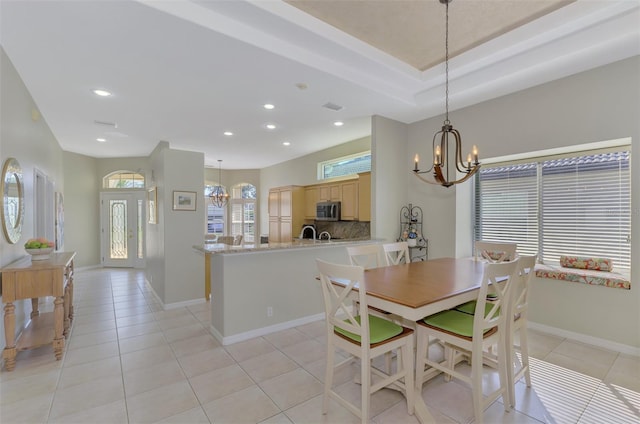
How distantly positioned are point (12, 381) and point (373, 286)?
3165 mm

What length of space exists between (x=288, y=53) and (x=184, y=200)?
122 inches

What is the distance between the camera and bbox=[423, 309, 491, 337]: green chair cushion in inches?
81.8

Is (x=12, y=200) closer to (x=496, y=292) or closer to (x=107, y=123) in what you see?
(x=107, y=123)

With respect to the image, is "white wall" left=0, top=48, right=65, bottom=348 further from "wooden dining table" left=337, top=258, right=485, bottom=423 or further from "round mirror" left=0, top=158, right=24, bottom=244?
"wooden dining table" left=337, top=258, right=485, bottom=423

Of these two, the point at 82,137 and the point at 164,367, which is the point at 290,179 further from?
the point at 164,367

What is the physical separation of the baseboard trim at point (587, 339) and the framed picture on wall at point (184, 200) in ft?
16.8

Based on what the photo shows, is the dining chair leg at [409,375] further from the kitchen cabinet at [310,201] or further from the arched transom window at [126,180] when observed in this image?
the arched transom window at [126,180]

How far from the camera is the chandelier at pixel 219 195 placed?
925cm

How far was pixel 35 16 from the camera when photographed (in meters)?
2.26

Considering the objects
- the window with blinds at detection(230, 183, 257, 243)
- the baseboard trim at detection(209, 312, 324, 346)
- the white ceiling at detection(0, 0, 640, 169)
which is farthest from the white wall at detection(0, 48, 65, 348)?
the window with blinds at detection(230, 183, 257, 243)

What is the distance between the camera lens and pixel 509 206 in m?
4.22

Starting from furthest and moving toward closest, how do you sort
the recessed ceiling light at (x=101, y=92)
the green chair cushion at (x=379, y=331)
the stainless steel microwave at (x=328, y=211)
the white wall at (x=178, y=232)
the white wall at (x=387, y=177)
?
the stainless steel microwave at (x=328, y=211) → the white wall at (x=178, y=232) → the white wall at (x=387, y=177) → the recessed ceiling light at (x=101, y=92) → the green chair cushion at (x=379, y=331)

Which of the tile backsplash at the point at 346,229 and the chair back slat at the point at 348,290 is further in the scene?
the tile backsplash at the point at 346,229

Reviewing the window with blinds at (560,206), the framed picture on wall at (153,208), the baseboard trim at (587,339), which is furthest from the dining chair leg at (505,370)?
the framed picture on wall at (153,208)
